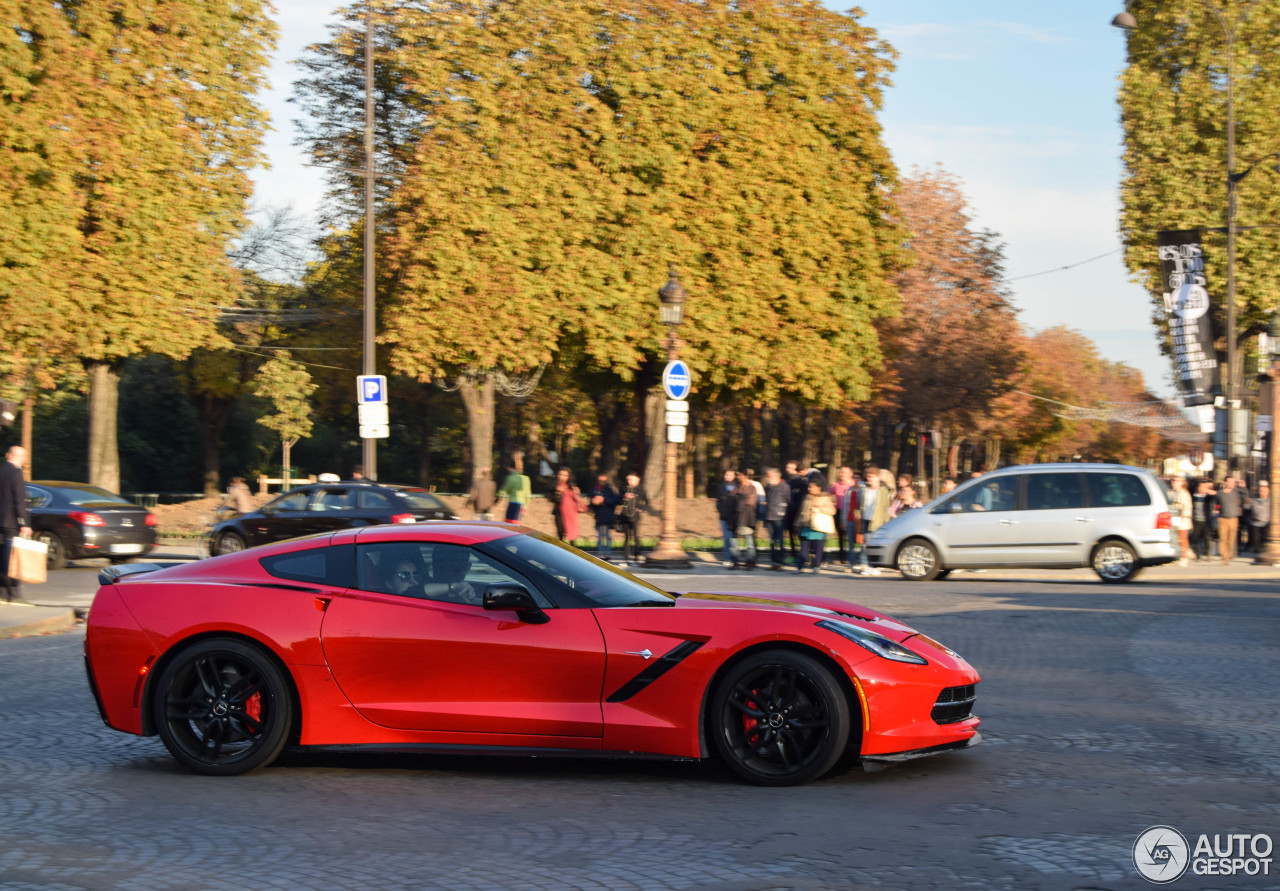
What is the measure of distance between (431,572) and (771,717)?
1.88 m

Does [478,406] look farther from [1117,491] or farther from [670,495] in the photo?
[1117,491]

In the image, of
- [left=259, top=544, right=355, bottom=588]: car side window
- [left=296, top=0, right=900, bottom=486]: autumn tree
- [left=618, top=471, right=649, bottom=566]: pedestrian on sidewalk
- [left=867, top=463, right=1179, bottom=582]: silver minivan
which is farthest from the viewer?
[left=296, top=0, right=900, bottom=486]: autumn tree

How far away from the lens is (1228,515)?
24.5 m

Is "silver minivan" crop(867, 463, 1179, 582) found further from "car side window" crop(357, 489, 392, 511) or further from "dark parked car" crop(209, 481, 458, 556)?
"car side window" crop(357, 489, 392, 511)

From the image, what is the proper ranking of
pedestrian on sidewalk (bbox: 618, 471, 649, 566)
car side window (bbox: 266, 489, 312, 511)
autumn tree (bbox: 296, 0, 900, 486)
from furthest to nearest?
autumn tree (bbox: 296, 0, 900, 486), pedestrian on sidewalk (bbox: 618, 471, 649, 566), car side window (bbox: 266, 489, 312, 511)

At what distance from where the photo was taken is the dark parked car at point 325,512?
68.0 feet

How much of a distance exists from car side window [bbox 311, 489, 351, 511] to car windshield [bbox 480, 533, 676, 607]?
14.2 meters

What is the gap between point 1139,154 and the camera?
39.5 meters

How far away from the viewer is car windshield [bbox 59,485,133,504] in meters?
22.5

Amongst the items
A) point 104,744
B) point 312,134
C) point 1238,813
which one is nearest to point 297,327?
point 312,134

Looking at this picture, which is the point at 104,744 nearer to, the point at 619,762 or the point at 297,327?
the point at 619,762

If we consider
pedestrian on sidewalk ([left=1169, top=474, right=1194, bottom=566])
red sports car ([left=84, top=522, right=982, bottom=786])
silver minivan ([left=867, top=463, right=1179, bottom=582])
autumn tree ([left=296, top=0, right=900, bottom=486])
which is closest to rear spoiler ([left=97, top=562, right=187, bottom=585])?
red sports car ([left=84, top=522, right=982, bottom=786])

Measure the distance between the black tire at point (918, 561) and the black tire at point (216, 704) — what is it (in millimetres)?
15045

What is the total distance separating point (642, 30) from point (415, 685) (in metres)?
29.9
